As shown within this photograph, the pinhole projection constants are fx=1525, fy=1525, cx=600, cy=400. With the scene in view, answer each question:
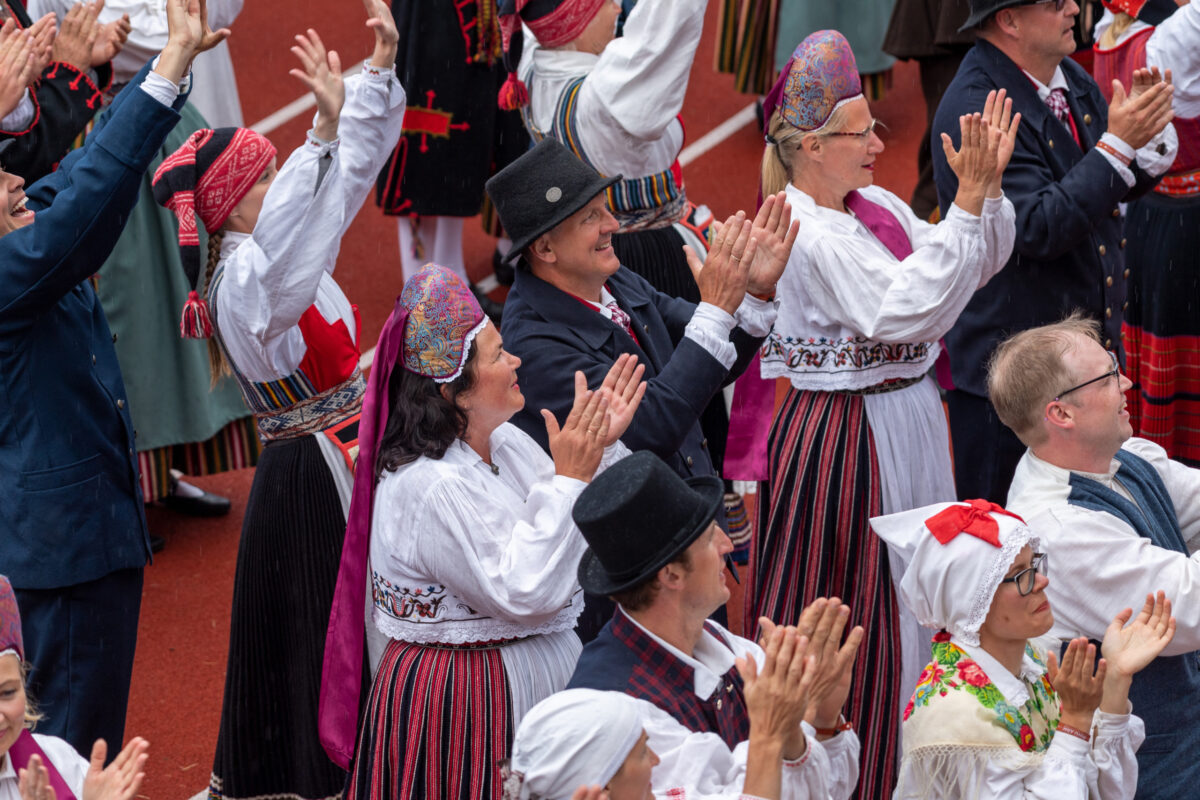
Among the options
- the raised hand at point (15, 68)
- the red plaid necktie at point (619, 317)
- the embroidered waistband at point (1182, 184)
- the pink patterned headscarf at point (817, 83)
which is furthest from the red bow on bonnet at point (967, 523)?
the embroidered waistband at point (1182, 184)

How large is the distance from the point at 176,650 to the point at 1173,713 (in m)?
3.47

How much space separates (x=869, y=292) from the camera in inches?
161

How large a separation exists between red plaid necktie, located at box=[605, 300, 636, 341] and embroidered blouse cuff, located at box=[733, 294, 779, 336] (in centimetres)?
29

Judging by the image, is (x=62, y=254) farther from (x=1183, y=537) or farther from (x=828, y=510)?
(x=1183, y=537)

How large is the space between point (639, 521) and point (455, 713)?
33.2 inches

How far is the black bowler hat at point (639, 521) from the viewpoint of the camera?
288 centimetres

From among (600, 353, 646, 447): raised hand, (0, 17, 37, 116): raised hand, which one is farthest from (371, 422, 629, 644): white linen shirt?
Answer: (0, 17, 37, 116): raised hand

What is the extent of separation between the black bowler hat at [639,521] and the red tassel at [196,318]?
158 centimetres

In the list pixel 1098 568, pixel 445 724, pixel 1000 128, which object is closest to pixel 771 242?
pixel 1000 128

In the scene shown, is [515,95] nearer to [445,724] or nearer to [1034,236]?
[1034,236]

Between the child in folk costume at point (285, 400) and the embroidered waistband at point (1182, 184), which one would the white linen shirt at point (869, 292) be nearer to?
the child in folk costume at point (285, 400)

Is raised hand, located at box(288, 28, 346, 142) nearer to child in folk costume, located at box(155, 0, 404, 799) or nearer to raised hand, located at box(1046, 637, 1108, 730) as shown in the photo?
child in folk costume, located at box(155, 0, 404, 799)

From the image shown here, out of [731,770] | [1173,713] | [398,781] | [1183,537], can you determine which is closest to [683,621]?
[731,770]

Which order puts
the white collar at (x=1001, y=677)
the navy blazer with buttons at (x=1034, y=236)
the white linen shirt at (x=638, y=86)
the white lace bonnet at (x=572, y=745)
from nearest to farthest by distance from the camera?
the white lace bonnet at (x=572, y=745) < the white collar at (x=1001, y=677) < the navy blazer with buttons at (x=1034, y=236) < the white linen shirt at (x=638, y=86)
